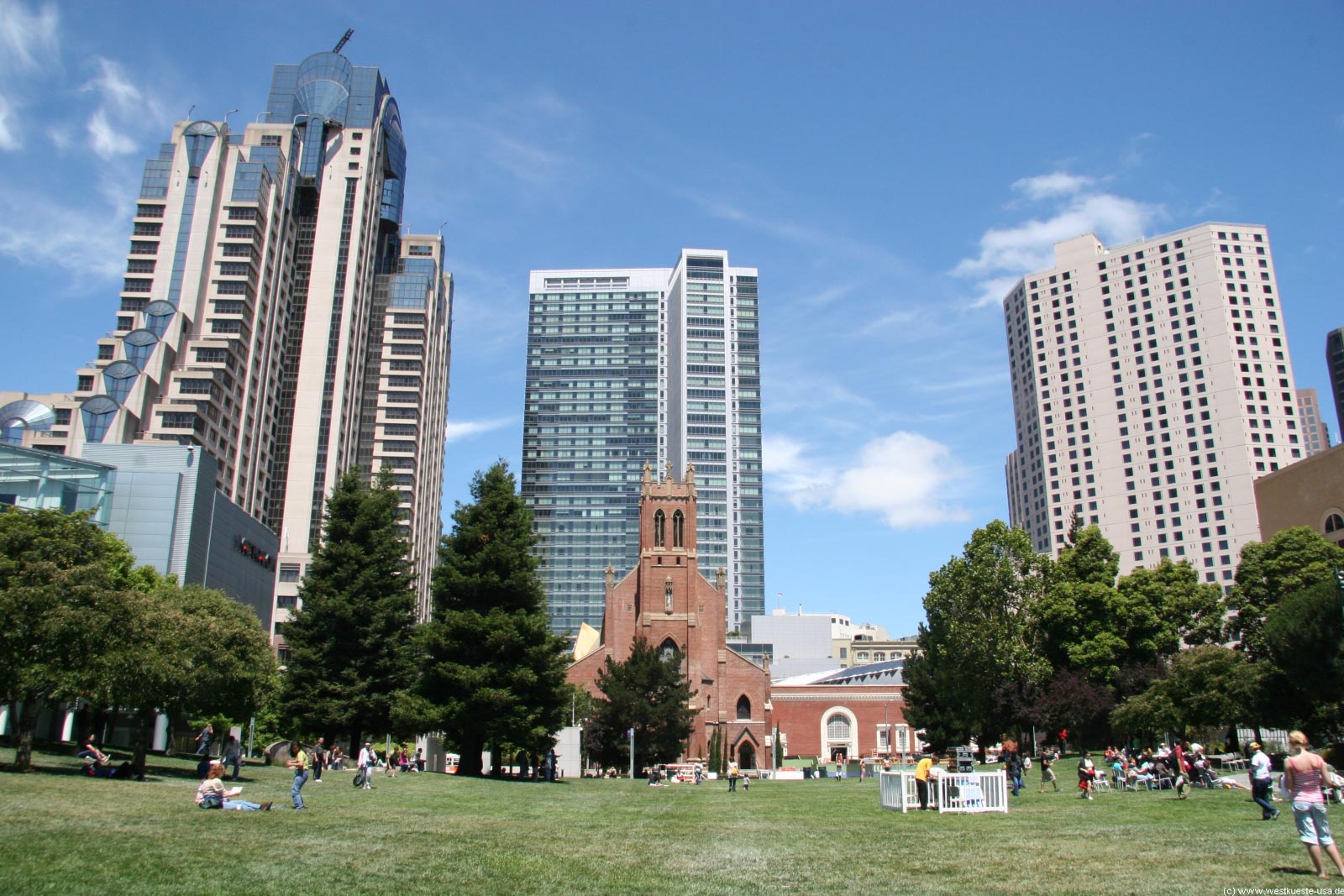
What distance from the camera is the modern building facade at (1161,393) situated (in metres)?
128

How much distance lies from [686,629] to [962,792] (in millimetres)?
53597

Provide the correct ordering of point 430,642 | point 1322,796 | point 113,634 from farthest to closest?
point 430,642 < point 113,634 < point 1322,796

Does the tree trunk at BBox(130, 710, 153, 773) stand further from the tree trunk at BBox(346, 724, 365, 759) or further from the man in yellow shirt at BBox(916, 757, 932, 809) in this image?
the man in yellow shirt at BBox(916, 757, 932, 809)

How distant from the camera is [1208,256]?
134 meters

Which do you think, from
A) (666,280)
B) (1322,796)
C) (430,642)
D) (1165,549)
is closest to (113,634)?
(430,642)

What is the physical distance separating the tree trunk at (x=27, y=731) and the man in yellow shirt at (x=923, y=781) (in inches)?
836

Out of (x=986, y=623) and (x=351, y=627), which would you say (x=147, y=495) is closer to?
(x=351, y=627)

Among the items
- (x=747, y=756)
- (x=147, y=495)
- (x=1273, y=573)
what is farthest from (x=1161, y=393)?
(x=147, y=495)

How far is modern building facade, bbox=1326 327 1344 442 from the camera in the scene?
572ft

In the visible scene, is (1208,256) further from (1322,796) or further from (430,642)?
(1322,796)

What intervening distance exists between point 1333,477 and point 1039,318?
91996 mm

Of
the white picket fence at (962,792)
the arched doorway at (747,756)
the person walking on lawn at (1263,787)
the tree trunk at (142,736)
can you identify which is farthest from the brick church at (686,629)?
the person walking on lawn at (1263,787)

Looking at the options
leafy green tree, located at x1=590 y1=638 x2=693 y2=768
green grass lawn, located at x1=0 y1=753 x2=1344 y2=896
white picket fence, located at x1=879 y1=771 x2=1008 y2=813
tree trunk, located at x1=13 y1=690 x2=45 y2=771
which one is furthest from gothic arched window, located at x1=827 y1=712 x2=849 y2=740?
tree trunk, located at x1=13 y1=690 x2=45 y2=771

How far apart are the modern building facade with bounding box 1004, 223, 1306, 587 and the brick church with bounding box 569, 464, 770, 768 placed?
251ft
